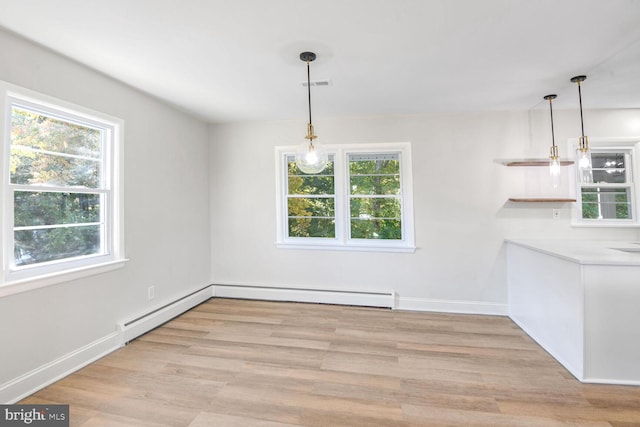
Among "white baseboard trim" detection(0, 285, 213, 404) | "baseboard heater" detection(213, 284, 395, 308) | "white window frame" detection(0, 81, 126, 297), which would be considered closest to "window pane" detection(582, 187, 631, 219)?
"baseboard heater" detection(213, 284, 395, 308)

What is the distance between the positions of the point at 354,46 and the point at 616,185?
12.0 feet

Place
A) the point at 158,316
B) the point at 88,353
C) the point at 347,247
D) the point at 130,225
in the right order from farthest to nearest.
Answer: the point at 347,247
the point at 158,316
the point at 130,225
the point at 88,353

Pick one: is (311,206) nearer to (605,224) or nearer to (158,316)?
(158,316)

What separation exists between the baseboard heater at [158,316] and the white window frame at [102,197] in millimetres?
632

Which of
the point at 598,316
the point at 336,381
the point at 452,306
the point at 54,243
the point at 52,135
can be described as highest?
the point at 52,135

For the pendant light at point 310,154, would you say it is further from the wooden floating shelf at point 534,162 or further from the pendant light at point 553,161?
the wooden floating shelf at point 534,162

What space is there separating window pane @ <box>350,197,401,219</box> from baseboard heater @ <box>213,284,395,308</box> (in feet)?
3.35

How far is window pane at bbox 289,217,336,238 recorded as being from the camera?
4.06 meters

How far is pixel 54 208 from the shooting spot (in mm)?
2322

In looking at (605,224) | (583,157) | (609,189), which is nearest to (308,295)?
(583,157)

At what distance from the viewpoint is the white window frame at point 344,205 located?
3775 mm

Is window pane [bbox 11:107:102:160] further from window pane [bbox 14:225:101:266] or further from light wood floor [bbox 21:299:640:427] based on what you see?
light wood floor [bbox 21:299:640:427]

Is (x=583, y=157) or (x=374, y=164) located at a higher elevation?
(x=374, y=164)

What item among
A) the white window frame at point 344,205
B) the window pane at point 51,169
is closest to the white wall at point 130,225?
the window pane at point 51,169
